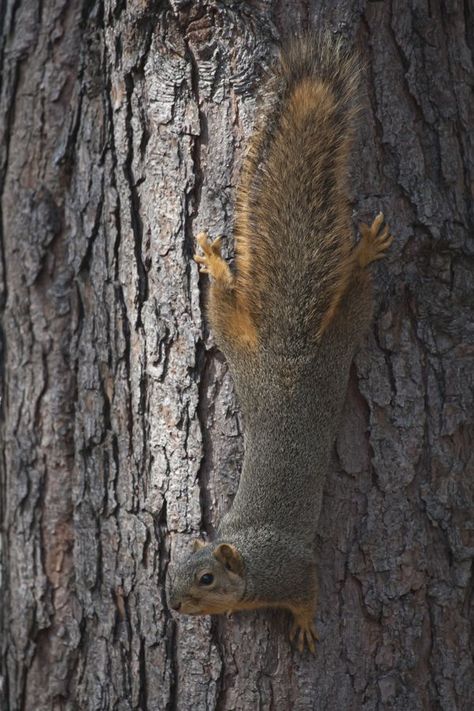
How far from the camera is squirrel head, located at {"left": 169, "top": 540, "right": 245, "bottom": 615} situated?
6.79ft

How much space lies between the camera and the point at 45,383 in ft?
8.25

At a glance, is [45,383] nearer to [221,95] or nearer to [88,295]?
[88,295]

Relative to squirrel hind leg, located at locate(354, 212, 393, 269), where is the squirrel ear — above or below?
below

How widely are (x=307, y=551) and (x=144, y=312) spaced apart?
2.38 ft

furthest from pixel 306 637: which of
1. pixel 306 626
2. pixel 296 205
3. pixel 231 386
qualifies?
pixel 296 205

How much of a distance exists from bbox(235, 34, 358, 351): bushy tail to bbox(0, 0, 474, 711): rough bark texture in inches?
1.8

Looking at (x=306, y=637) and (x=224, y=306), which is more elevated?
(x=224, y=306)

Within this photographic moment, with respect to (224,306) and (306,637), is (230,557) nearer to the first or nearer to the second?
(306,637)

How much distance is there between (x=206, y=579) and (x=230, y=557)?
3.1 inches

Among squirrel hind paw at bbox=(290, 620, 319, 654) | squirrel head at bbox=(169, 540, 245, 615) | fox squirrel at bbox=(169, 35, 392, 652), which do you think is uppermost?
fox squirrel at bbox=(169, 35, 392, 652)

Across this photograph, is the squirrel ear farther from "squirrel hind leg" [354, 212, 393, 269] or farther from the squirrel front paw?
"squirrel hind leg" [354, 212, 393, 269]

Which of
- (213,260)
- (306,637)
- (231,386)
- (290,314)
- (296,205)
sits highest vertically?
(296,205)

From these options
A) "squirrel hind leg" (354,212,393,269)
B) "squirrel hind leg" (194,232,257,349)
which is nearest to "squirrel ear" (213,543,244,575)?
"squirrel hind leg" (194,232,257,349)

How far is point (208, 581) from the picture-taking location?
6.88 feet
